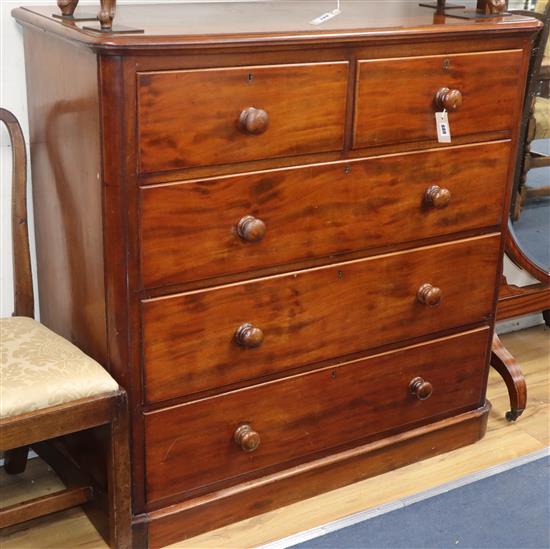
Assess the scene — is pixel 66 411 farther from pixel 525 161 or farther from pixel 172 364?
pixel 525 161

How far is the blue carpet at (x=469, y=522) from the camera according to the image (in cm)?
224

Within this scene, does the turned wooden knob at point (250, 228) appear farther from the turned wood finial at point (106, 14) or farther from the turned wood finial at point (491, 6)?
the turned wood finial at point (491, 6)

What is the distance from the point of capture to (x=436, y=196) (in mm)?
2240

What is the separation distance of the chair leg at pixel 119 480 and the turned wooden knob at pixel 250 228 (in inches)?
16.5

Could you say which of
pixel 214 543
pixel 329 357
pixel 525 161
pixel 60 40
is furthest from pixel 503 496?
pixel 60 40

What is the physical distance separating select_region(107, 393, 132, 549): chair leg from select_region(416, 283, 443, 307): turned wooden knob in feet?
2.64

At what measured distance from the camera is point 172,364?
2.01 metres

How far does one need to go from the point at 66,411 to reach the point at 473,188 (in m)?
1.12

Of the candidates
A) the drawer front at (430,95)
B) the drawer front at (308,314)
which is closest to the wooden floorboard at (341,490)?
the drawer front at (308,314)

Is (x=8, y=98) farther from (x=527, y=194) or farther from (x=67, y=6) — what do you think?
(x=527, y=194)

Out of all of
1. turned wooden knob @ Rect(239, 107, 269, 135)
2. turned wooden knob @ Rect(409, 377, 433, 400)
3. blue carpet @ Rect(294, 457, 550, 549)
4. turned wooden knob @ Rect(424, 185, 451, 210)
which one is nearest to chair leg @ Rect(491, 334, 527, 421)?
blue carpet @ Rect(294, 457, 550, 549)

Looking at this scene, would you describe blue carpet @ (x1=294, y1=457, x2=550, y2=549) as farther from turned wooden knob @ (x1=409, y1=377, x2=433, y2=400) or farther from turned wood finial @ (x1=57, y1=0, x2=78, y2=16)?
turned wood finial @ (x1=57, y1=0, x2=78, y2=16)

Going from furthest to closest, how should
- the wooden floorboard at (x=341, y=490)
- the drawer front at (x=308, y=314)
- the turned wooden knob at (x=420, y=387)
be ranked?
the turned wooden knob at (x=420, y=387), the wooden floorboard at (x=341, y=490), the drawer front at (x=308, y=314)

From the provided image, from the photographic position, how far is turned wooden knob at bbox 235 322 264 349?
206cm
